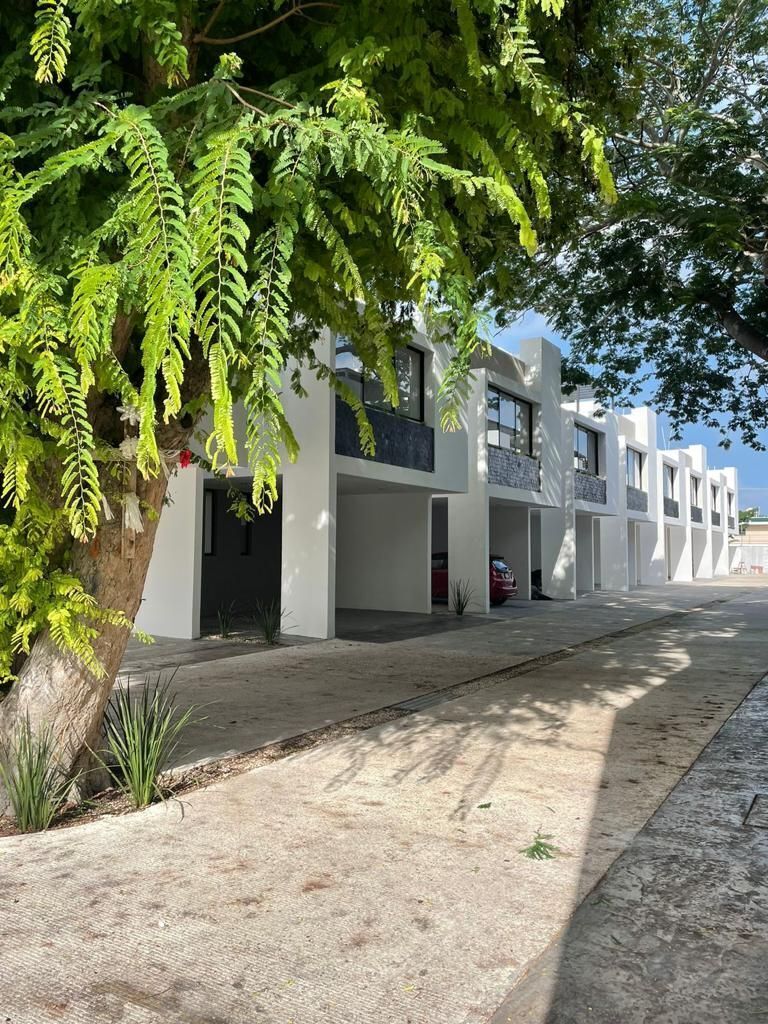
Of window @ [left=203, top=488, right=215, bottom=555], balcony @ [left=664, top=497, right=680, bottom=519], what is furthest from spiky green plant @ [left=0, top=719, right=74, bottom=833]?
balcony @ [left=664, top=497, right=680, bottom=519]

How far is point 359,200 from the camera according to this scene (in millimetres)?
3898

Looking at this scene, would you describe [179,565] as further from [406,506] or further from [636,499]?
[636,499]

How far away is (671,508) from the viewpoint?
38688 millimetres

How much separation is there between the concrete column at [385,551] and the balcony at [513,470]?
7.37 feet

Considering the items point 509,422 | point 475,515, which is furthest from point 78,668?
point 509,422

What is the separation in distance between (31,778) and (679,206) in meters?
Answer: 9.16

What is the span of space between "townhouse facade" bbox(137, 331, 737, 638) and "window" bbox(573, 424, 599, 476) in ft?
0.27

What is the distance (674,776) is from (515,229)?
175 inches

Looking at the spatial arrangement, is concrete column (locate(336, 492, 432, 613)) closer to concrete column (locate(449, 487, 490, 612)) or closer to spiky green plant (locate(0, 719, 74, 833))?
concrete column (locate(449, 487, 490, 612))

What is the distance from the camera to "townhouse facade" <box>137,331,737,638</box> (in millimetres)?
13234

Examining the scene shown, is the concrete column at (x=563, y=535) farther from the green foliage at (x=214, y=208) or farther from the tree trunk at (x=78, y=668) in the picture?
the tree trunk at (x=78, y=668)

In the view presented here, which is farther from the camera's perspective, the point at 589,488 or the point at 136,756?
the point at 589,488

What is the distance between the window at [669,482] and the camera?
3869 cm

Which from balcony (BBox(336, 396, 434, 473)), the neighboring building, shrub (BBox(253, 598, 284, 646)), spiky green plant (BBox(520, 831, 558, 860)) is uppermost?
→ balcony (BBox(336, 396, 434, 473))
